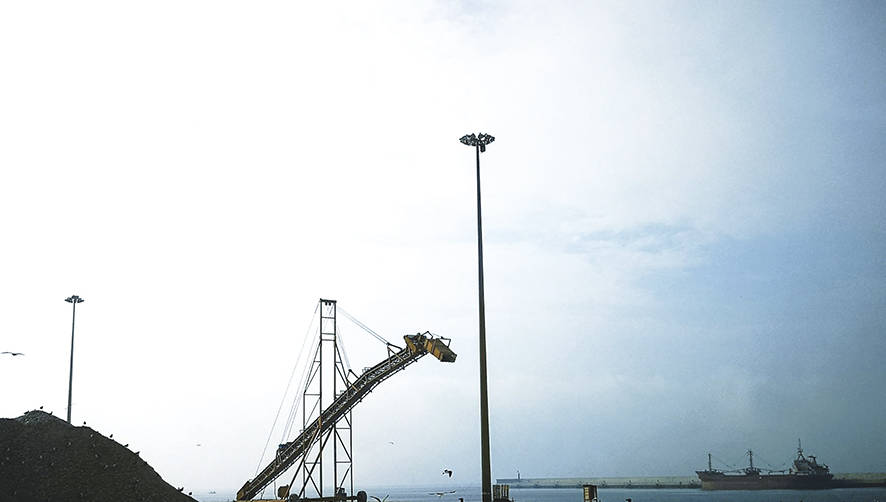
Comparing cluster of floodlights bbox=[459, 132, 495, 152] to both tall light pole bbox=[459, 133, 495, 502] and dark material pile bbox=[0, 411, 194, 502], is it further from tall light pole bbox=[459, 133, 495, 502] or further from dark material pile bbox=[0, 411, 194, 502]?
dark material pile bbox=[0, 411, 194, 502]

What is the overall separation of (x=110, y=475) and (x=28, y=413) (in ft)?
29.9

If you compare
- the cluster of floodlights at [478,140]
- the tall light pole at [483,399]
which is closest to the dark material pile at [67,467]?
the tall light pole at [483,399]

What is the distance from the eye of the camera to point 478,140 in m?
41.5

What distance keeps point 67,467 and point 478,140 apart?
1090 inches

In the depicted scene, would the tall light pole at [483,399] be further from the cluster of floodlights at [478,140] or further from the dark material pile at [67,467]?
the dark material pile at [67,467]

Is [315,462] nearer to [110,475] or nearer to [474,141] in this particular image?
[110,475]

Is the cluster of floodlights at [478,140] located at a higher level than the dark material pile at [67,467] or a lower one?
higher

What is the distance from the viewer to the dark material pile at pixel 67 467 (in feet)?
121

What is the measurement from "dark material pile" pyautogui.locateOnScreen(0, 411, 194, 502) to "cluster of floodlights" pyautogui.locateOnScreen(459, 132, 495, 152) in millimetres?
25423

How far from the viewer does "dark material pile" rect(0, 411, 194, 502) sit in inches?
1447

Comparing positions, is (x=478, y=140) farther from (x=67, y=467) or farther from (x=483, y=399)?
(x=67, y=467)

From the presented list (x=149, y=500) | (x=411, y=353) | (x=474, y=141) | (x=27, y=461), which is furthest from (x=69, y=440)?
(x=474, y=141)

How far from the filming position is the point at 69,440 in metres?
41.5

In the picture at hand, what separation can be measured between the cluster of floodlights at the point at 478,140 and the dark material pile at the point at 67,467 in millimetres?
25423
